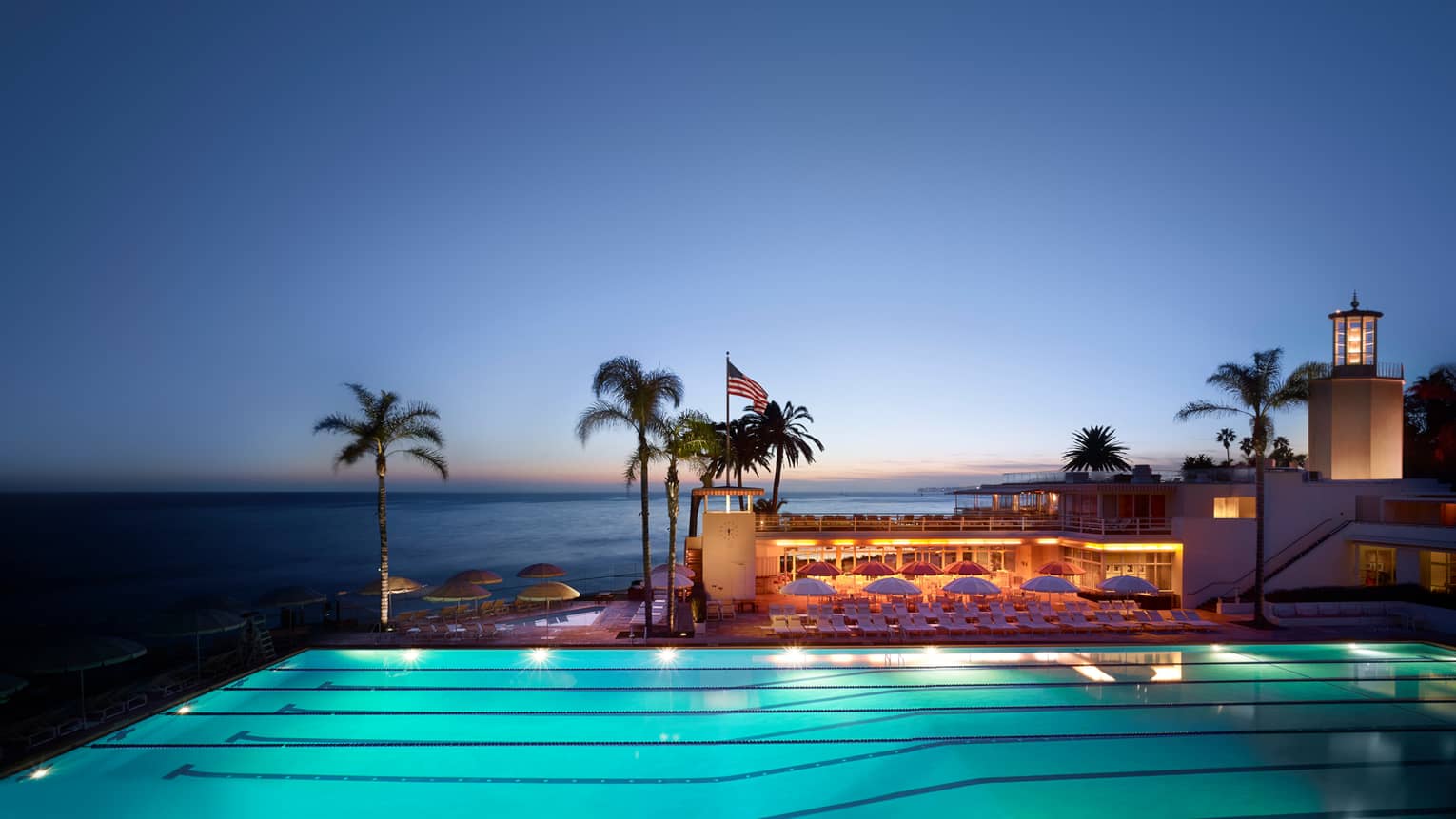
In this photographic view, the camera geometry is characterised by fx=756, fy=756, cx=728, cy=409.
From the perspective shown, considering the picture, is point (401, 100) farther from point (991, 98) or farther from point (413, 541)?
point (413, 541)

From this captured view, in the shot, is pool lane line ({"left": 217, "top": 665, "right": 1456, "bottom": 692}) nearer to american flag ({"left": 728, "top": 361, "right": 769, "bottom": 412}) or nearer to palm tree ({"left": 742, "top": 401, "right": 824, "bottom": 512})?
american flag ({"left": 728, "top": 361, "right": 769, "bottom": 412})

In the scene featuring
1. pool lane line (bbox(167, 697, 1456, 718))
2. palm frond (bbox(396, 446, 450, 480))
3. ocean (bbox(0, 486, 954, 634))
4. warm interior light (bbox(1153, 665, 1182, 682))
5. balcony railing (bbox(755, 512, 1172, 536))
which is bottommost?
ocean (bbox(0, 486, 954, 634))

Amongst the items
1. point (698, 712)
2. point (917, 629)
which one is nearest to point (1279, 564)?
point (917, 629)

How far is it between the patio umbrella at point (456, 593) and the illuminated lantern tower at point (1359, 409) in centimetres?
2976

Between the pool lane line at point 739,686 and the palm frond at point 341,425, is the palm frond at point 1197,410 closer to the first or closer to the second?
the pool lane line at point 739,686

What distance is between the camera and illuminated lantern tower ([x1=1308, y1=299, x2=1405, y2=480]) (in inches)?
1094

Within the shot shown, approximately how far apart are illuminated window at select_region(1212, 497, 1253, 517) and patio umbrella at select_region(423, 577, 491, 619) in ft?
78.7

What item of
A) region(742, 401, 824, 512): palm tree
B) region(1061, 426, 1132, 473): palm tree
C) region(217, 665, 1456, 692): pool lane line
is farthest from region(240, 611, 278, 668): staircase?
region(1061, 426, 1132, 473): palm tree

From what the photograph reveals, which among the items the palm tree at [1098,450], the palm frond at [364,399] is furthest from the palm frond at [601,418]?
the palm tree at [1098,450]

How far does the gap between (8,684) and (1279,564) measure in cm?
3244

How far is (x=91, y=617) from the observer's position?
147 feet

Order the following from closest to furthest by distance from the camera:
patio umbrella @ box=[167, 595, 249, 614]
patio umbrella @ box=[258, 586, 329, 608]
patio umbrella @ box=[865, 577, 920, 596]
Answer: patio umbrella @ box=[167, 595, 249, 614]
patio umbrella @ box=[865, 577, 920, 596]
patio umbrella @ box=[258, 586, 329, 608]

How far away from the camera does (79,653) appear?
13.3 meters

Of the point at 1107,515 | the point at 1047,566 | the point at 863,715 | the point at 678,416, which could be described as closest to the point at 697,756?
the point at 863,715
